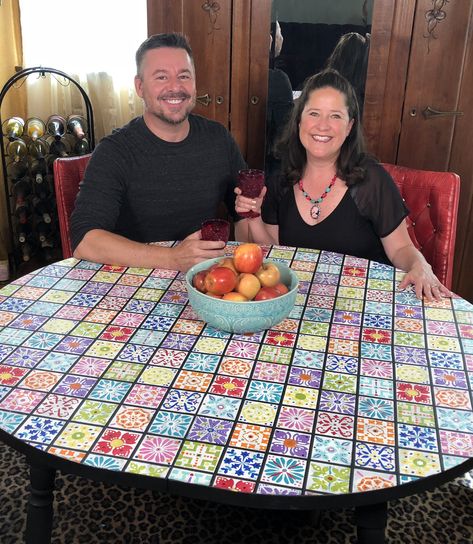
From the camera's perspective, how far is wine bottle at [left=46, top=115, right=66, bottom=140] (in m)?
3.33

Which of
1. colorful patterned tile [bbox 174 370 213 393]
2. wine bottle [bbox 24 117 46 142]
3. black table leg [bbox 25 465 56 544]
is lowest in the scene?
black table leg [bbox 25 465 56 544]

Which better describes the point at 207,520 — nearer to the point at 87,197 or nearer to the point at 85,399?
the point at 85,399

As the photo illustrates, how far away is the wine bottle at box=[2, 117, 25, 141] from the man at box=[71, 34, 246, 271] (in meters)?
1.24

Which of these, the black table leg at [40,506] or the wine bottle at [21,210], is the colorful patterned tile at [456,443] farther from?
the wine bottle at [21,210]

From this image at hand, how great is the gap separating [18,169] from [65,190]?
133 centimetres

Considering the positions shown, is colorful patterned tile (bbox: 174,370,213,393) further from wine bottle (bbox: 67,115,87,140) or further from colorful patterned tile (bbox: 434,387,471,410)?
wine bottle (bbox: 67,115,87,140)

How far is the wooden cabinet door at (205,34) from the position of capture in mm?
2869

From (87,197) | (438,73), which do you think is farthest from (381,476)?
(438,73)

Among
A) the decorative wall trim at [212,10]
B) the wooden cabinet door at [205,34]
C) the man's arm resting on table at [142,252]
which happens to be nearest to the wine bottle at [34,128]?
the wooden cabinet door at [205,34]

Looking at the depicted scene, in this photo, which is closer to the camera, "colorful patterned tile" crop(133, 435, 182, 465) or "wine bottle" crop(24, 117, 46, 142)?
"colorful patterned tile" crop(133, 435, 182, 465)

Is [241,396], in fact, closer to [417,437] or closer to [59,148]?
[417,437]

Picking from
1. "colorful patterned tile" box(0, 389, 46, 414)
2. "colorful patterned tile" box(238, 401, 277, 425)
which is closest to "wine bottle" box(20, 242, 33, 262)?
"colorful patterned tile" box(0, 389, 46, 414)

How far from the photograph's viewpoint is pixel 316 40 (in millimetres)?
2830

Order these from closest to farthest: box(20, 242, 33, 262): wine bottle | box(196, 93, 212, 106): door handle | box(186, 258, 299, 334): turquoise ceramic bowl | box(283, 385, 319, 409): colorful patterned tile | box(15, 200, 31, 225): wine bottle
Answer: box(283, 385, 319, 409): colorful patterned tile < box(186, 258, 299, 334): turquoise ceramic bowl < box(196, 93, 212, 106): door handle < box(15, 200, 31, 225): wine bottle < box(20, 242, 33, 262): wine bottle
